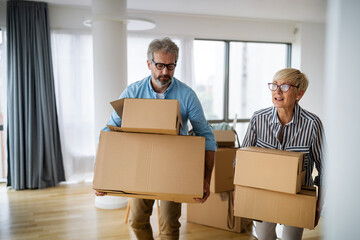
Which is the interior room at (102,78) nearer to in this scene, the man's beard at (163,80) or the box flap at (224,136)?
the box flap at (224,136)

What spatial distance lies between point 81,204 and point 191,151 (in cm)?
232

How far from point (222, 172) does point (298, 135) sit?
3.86 ft

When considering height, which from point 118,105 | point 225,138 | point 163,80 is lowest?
point 225,138

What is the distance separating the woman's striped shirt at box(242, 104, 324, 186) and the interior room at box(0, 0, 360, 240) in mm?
860

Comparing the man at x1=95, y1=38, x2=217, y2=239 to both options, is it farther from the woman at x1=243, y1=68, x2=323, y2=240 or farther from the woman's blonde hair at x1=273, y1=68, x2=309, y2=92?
the woman's blonde hair at x1=273, y1=68, x2=309, y2=92

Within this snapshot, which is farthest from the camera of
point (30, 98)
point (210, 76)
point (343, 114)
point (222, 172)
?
point (210, 76)

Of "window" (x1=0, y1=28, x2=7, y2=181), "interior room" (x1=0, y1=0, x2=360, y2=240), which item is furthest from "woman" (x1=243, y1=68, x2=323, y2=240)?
"window" (x1=0, y1=28, x2=7, y2=181)

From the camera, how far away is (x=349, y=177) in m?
0.39

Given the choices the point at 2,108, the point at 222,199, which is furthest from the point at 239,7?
the point at 2,108

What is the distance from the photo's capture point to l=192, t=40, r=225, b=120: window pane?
487 cm

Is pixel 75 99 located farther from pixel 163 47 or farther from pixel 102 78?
pixel 163 47

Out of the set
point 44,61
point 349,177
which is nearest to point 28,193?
point 44,61

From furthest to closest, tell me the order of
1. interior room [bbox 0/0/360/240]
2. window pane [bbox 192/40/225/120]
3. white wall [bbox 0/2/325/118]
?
window pane [bbox 192/40/225/120] → white wall [bbox 0/2/325/118] → interior room [bbox 0/0/360/240]

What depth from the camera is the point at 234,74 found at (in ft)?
16.7
